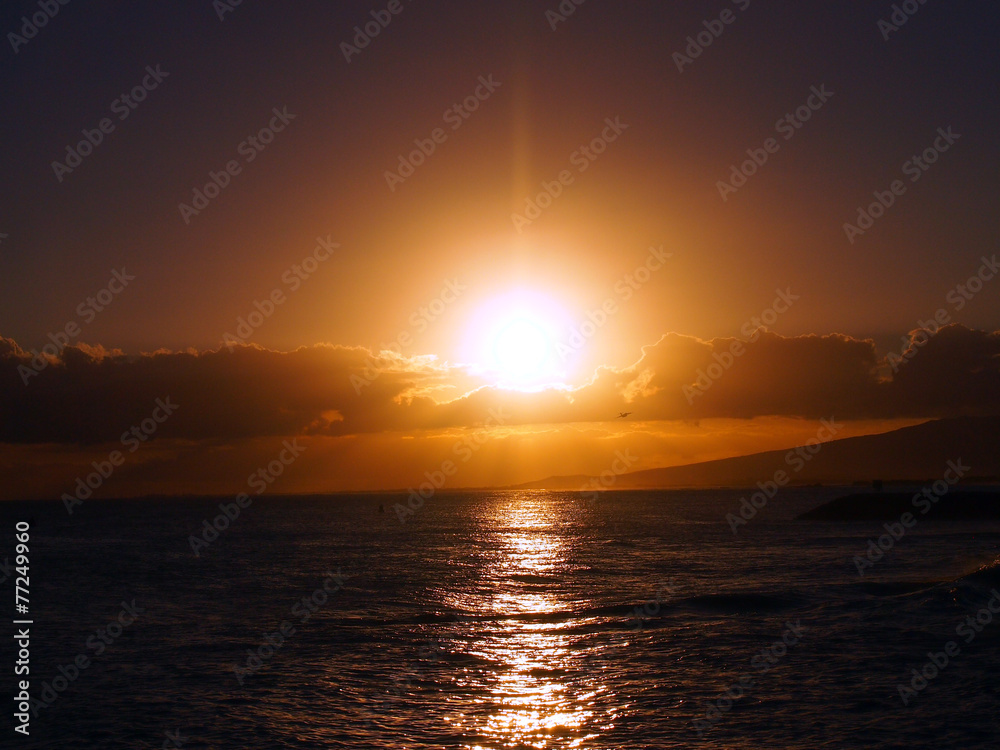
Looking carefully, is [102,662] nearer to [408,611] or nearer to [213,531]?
[408,611]

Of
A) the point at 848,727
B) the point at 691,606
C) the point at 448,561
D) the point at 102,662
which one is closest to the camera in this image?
the point at 848,727

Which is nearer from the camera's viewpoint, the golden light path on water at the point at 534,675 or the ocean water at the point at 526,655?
the golden light path on water at the point at 534,675

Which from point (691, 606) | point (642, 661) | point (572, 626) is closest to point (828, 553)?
point (691, 606)

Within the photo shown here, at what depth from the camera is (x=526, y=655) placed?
32.1 m

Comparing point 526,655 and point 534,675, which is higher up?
point 526,655

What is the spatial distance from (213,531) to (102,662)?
112 metres

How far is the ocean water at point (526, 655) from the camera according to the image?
22.6m

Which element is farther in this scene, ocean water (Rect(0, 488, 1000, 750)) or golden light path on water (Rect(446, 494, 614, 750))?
ocean water (Rect(0, 488, 1000, 750))

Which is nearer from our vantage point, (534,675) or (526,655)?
(534,675)

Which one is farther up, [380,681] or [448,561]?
[448,561]

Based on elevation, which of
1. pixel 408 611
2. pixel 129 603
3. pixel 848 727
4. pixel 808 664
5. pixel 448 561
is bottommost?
pixel 848 727

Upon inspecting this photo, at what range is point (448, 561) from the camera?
2928 inches

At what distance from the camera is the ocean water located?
2256 cm

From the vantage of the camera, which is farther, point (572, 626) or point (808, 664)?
point (572, 626)
